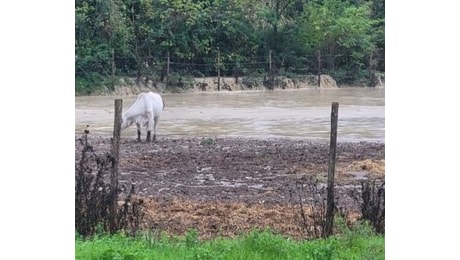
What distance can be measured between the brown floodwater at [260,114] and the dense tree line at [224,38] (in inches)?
7.1

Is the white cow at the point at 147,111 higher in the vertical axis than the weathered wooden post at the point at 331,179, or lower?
higher

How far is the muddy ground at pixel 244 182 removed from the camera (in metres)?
6.26

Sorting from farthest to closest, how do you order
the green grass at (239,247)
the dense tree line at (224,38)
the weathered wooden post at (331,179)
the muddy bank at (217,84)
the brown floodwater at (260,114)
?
the muddy bank at (217,84) < the dense tree line at (224,38) < the brown floodwater at (260,114) < the weathered wooden post at (331,179) < the green grass at (239,247)

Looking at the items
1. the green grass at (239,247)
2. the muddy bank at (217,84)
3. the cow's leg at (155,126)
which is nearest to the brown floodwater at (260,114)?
the muddy bank at (217,84)

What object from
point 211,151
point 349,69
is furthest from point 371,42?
point 211,151

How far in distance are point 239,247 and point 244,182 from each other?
0.76 m

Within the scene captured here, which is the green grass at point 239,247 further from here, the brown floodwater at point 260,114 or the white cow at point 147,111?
the white cow at point 147,111

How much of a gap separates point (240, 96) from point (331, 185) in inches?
39.7

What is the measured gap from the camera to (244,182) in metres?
6.39

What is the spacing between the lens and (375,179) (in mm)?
6379

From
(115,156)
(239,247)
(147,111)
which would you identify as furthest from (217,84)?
(239,247)

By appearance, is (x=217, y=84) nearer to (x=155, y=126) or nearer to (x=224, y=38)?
(x=224, y=38)

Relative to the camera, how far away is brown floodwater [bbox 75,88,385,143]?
6.37 m

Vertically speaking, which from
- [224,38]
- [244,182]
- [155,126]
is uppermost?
[224,38]
